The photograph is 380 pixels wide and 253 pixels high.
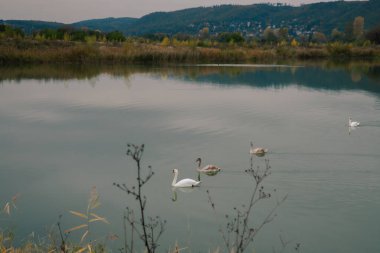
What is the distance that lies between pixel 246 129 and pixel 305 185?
4.29m

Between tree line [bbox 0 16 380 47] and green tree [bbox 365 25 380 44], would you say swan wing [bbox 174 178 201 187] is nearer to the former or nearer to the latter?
tree line [bbox 0 16 380 47]

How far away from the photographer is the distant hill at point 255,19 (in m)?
116

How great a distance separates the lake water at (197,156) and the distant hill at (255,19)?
9963 centimetres

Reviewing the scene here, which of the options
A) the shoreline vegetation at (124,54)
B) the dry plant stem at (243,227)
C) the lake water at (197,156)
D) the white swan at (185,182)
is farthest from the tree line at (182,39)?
the dry plant stem at (243,227)

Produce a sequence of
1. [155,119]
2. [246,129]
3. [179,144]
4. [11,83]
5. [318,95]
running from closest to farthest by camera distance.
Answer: [179,144], [246,129], [155,119], [318,95], [11,83]

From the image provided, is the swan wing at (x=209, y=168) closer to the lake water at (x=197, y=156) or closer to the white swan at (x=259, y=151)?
the lake water at (x=197, y=156)

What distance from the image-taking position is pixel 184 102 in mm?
15781

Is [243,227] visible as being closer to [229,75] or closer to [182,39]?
[229,75]

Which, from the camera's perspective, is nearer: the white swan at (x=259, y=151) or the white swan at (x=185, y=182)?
the white swan at (x=185, y=182)

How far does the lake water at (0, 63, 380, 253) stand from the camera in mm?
5570

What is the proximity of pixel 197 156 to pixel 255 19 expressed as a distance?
149 metres

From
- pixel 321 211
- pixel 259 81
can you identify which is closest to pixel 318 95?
pixel 259 81

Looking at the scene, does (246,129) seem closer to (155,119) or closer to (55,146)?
(155,119)

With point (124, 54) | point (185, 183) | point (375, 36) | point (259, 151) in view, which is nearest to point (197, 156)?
point (259, 151)
